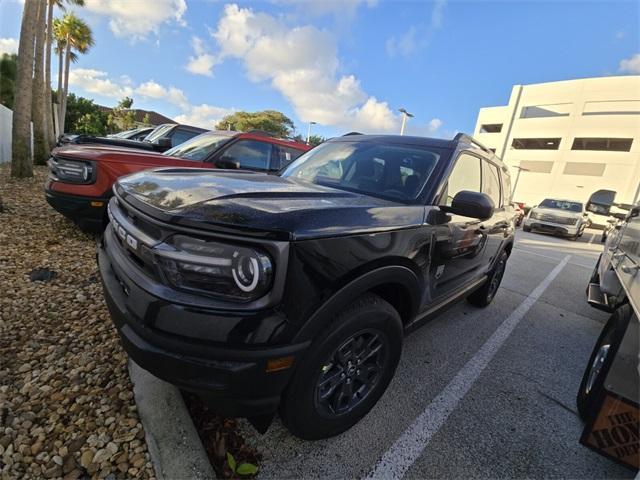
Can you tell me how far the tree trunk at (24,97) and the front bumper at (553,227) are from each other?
17925 mm

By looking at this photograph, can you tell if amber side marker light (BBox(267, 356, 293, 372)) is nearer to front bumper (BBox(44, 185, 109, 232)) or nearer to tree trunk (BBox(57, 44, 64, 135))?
front bumper (BBox(44, 185, 109, 232))

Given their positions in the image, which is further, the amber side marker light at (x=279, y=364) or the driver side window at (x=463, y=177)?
the driver side window at (x=463, y=177)

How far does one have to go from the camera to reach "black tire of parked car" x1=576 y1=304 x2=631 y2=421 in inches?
78.4

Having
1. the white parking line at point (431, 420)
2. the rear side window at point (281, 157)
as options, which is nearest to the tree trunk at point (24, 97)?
the rear side window at point (281, 157)

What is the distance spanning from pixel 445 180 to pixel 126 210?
7.03 feet

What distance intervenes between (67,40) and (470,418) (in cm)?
3482

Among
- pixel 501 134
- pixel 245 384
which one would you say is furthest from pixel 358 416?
pixel 501 134

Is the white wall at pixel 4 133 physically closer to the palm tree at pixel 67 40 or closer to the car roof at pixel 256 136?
the car roof at pixel 256 136

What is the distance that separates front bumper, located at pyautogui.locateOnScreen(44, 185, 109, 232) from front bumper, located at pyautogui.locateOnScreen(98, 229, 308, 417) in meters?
3.02

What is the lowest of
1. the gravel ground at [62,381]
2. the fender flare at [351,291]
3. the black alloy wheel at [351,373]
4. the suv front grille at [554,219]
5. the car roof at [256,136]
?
the gravel ground at [62,381]

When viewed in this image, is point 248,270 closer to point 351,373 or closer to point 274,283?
point 274,283

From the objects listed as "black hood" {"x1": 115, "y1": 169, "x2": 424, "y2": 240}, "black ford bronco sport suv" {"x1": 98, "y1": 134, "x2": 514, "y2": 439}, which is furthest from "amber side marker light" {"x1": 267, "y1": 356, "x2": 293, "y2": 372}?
"black hood" {"x1": 115, "y1": 169, "x2": 424, "y2": 240}

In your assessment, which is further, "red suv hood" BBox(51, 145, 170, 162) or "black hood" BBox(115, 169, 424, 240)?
"red suv hood" BBox(51, 145, 170, 162)

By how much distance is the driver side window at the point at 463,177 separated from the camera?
2.48 m
